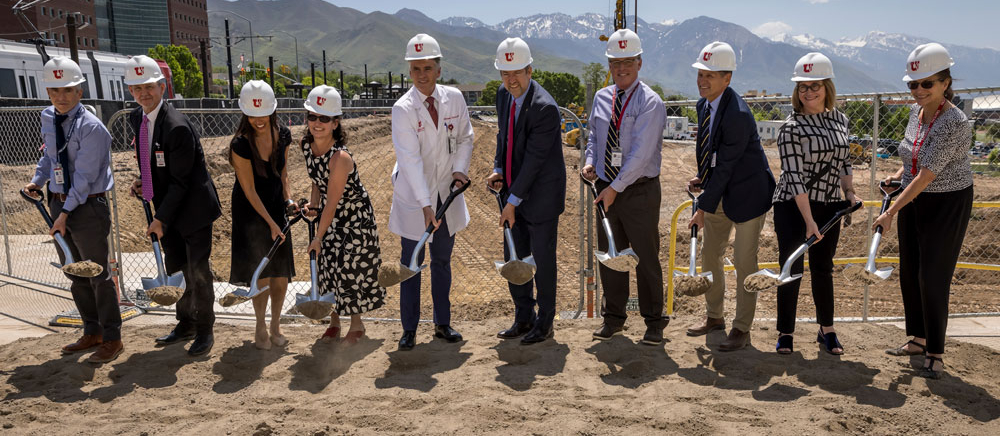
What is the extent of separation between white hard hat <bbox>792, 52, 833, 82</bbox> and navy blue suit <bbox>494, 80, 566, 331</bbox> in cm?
Result: 160

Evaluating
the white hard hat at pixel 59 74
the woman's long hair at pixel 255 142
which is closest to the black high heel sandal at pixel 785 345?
the woman's long hair at pixel 255 142

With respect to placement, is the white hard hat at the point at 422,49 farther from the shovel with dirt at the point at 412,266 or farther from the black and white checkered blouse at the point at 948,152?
the black and white checkered blouse at the point at 948,152

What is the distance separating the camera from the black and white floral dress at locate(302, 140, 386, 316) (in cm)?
514

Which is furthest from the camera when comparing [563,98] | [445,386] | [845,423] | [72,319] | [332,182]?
[563,98]

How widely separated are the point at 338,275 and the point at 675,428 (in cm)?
266

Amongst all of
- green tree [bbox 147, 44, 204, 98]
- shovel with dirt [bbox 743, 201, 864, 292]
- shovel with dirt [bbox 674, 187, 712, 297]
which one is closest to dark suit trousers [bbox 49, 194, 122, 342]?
shovel with dirt [bbox 674, 187, 712, 297]

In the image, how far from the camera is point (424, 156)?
16.8 ft

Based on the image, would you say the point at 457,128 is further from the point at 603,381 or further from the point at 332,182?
the point at 603,381

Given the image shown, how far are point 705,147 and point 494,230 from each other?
1194 cm

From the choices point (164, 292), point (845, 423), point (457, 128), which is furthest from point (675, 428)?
point (164, 292)

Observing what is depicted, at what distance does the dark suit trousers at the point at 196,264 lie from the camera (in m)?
5.20

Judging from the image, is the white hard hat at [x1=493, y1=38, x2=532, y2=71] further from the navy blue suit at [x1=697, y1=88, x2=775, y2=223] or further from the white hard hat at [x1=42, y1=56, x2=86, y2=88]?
the white hard hat at [x1=42, y1=56, x2=86, y2=88]

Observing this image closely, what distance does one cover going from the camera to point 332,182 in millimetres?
4914

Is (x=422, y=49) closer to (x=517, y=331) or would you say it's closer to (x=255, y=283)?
(x=255, y=283)
